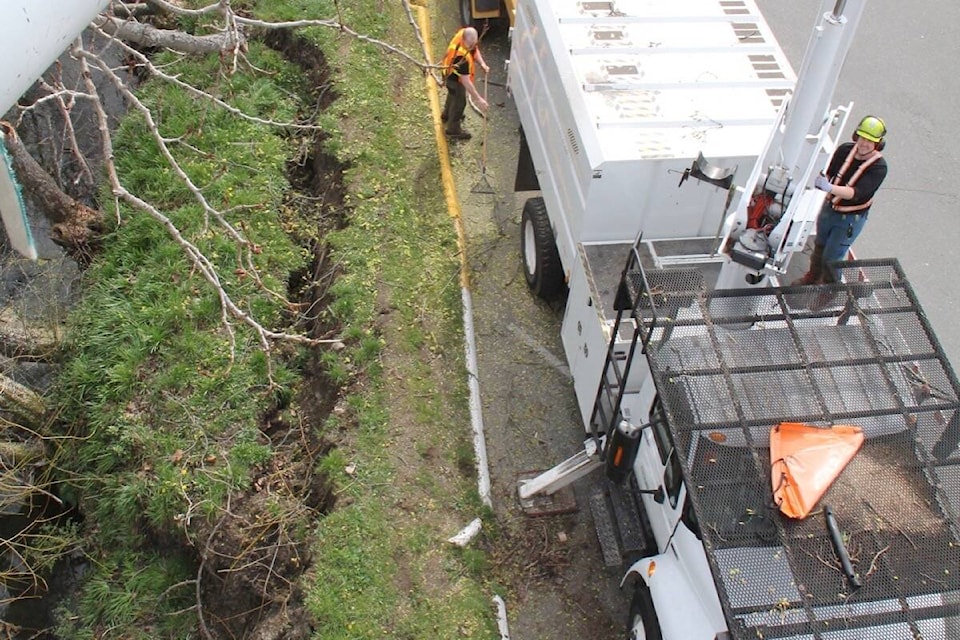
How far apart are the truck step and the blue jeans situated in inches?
103

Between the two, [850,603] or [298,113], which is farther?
[298,113]

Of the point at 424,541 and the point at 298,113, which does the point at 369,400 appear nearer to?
the point at 424,541

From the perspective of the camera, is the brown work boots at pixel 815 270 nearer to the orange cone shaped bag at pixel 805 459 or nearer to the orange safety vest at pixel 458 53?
the orange cone shaped bag at pixel 805 459

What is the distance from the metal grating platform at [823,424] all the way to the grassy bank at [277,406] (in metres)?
2.59

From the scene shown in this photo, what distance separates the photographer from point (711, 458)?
5.09m

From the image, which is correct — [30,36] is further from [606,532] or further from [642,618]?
[606,532]

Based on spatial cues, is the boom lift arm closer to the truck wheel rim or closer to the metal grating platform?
the metal grating platform

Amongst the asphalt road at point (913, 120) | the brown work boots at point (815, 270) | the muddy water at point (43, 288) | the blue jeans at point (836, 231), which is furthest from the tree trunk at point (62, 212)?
the asphalt road at point (913, 120)

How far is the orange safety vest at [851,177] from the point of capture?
6.45 m

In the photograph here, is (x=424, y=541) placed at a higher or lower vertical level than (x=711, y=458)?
lower

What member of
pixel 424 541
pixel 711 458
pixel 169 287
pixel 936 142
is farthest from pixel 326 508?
pixel 936 142

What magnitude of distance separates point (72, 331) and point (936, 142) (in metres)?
10.3

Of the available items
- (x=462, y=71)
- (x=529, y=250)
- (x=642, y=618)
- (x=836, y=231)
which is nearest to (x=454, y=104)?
(x=462, y=71)

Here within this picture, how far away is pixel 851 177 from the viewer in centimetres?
655
